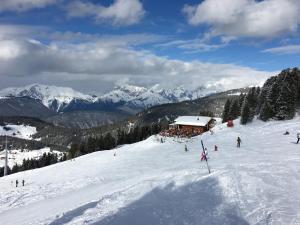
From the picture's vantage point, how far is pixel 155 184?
26.4 m

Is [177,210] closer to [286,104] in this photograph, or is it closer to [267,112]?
[286,104]

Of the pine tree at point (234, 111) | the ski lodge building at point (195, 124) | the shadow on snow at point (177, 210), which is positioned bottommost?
the shadow on snow at point (177, 210)

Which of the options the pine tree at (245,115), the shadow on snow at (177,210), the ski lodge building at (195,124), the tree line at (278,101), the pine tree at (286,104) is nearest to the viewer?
the shadow on snow at (177,210)

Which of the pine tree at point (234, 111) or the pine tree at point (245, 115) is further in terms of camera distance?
the pine tree at point (234, 111)

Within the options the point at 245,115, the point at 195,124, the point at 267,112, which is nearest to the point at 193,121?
the point at 195,124

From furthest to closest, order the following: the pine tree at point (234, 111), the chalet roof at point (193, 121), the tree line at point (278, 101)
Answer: the pine tree at point (234, 111) < the chalet roof at point (193, 121) < the tree line at point (278, 101)

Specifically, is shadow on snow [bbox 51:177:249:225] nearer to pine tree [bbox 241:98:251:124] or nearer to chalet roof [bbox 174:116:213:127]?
pine tree [bbox 241:98:251:124]

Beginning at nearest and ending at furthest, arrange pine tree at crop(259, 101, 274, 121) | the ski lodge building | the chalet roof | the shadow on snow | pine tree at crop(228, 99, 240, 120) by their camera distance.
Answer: the shadow on snow < pine tree at crop(259, 101, 274, 121) < the ski lodge building < the chalet roof < pine tree at crop(228, 99, 240, 120)

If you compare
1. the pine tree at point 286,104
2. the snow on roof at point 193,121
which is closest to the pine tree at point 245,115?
the pine tree at point 286,104

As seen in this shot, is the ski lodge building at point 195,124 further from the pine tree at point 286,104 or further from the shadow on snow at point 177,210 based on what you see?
the shadow on snow at point 177,210

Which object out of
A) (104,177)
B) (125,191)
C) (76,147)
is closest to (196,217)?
(125,191)

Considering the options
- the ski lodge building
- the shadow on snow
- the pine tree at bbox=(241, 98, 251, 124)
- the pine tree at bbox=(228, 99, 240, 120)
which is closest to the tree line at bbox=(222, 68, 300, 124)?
the pine tree at bbox=(241, 98, 251, 124)

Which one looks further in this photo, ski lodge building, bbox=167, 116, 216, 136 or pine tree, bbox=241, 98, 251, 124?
ski lodge building, bbox=167, 116, 216, 136

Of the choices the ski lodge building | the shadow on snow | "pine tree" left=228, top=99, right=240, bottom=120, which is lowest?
the shadow on snow
